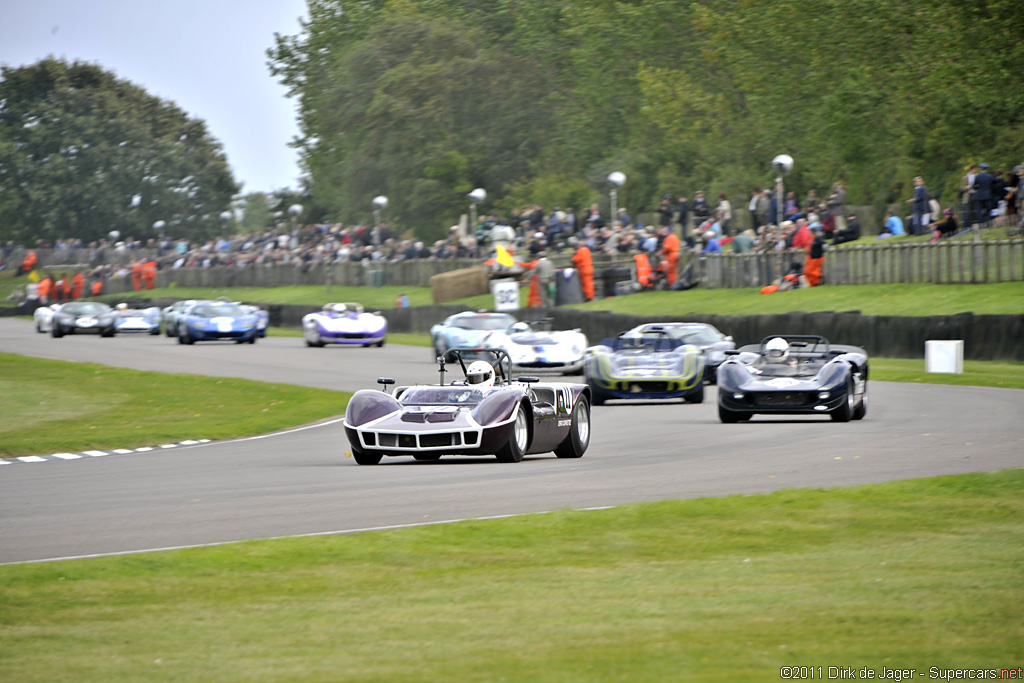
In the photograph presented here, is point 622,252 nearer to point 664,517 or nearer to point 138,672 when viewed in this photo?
point 664,517

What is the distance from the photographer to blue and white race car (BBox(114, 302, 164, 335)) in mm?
42219

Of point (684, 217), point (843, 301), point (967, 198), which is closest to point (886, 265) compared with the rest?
point (843, 301)

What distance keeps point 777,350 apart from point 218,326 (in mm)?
21173

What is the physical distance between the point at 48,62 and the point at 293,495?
330ft

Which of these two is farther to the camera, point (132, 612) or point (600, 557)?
point (600, 557)

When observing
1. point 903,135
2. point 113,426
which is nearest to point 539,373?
point 113,426

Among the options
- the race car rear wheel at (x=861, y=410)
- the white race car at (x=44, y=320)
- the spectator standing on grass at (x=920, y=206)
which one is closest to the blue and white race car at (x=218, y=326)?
the white race car at (x=44, y=320)

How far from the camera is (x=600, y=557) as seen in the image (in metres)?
7.51

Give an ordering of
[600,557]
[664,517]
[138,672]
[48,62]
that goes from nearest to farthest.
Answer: [138,672], [600,557], [664,517], [48,62]

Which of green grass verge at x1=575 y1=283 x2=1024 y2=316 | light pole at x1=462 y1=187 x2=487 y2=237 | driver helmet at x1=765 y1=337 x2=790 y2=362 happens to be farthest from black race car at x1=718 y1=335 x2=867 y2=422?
light pole at x1=462 y1=187 x2=487 y2=237

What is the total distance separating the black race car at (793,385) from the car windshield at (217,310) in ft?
70.2

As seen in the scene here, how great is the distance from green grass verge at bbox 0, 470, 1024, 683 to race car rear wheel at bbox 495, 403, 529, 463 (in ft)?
11.4

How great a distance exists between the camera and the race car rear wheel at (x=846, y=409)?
52.6ft

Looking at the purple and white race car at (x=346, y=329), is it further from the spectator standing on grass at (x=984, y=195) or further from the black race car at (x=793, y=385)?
the black race car at (x=793, y=385)
